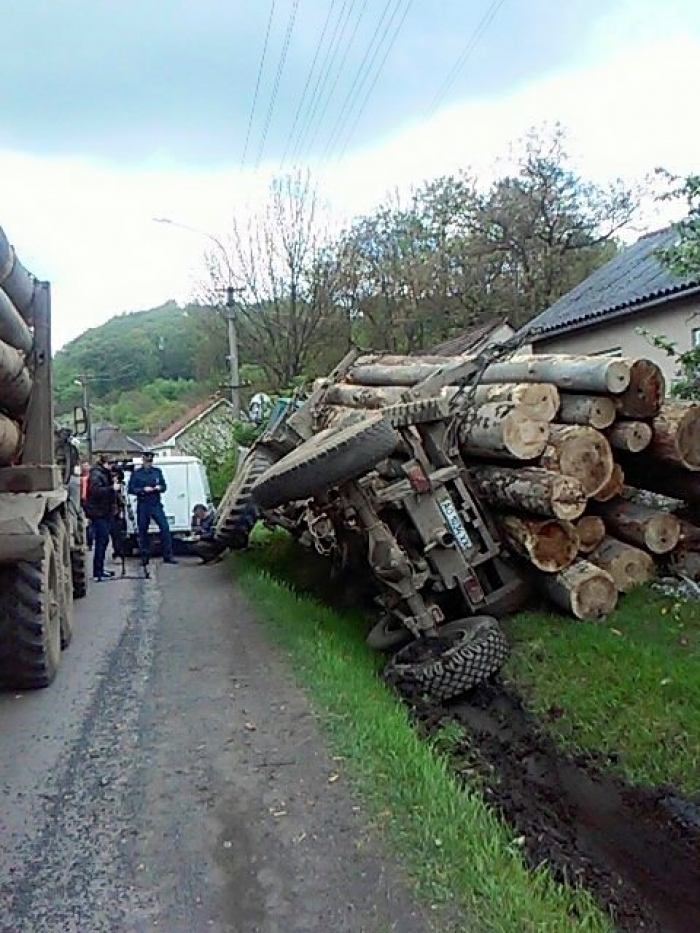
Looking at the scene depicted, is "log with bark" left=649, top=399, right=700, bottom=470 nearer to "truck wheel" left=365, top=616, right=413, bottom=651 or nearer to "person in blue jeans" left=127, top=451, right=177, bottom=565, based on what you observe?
"truck wheel" left=365, top=616, right=413, bottom=651

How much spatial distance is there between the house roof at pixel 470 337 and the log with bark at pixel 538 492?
1787cm

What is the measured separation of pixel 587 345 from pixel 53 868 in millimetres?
19660

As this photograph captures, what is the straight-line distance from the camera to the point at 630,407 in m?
8.35

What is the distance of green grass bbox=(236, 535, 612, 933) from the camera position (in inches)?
152

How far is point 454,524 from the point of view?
27.5ft

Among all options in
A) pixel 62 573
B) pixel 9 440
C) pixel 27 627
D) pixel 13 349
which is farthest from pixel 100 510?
pixel 27 627

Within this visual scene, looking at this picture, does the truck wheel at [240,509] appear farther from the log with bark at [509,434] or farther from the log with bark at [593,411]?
the log with bark at [593,411]

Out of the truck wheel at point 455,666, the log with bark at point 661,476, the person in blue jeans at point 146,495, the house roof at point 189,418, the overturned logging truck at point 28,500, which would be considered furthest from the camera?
the house roof at point 189,418

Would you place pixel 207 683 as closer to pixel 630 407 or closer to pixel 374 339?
pixel 630 407

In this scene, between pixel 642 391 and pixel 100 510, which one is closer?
pixel 642 391

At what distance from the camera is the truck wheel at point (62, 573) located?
8801 millimetres

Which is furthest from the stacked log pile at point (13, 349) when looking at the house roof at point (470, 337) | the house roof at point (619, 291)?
the house roof at point (470, 337)

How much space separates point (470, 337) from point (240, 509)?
57.0 ft

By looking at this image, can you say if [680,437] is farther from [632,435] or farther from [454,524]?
[454,524]
